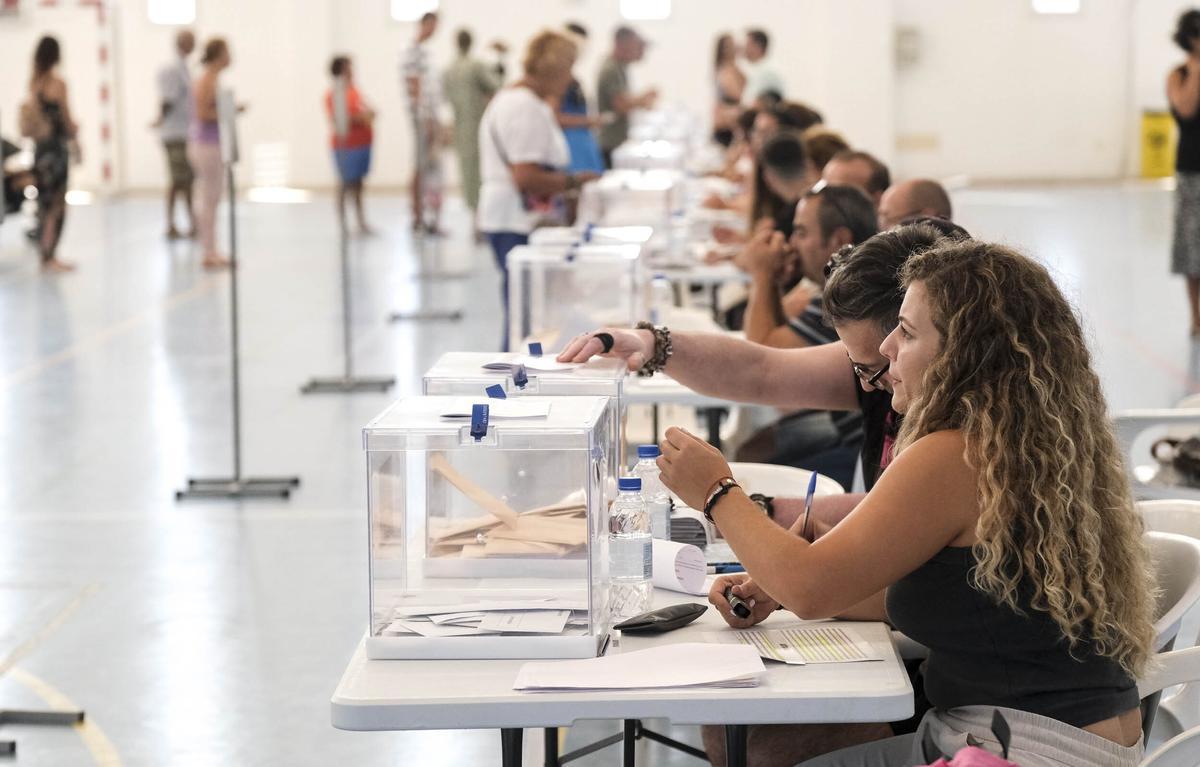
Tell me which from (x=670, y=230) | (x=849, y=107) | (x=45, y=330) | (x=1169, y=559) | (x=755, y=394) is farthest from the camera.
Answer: (x=849, y=107)

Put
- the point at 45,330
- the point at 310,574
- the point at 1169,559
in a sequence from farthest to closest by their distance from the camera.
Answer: the point at 45,330, the point at 310,574, the point at 1169,559

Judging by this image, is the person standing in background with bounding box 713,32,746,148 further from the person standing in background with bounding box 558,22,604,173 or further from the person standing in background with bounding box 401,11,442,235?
the person standing in background with bounding box 401,11,442,235

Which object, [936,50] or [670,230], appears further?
[936,50]

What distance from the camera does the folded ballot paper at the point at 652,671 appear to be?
2.01m

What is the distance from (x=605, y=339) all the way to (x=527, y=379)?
0.93 ft

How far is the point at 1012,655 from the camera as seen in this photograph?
2.03 meters

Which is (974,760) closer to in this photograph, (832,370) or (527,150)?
(832,370)

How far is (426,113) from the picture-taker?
13852mm

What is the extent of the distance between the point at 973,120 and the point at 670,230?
40.0ft

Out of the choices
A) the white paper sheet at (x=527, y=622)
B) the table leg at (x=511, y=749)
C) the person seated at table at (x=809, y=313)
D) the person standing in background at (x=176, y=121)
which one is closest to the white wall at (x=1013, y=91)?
the person standing in background at (x=176, y=121)

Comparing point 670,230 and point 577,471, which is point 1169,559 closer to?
point 577,471

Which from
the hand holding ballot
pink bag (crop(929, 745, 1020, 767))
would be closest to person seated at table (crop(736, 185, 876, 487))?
the hand holding ballot

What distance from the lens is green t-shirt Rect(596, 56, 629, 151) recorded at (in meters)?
12.7

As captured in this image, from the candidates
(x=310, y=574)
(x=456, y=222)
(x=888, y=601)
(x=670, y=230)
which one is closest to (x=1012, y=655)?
(x=888, y=601)
